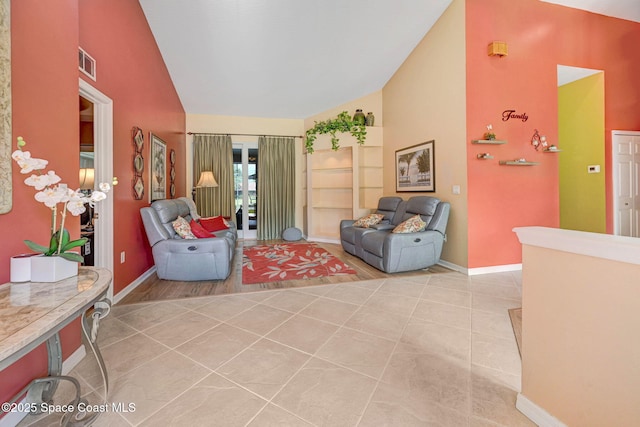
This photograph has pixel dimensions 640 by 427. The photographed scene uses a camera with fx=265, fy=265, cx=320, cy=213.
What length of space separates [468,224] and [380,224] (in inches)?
58.7

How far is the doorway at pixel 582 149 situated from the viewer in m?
4.06

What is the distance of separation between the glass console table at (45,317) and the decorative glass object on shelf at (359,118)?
4.93 metres

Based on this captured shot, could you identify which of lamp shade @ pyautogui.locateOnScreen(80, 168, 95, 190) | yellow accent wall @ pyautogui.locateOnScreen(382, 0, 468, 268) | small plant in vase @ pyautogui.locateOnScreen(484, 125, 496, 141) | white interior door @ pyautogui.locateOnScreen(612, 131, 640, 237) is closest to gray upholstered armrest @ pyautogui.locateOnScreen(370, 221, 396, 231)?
yellow accent wall @ pyautogui.locateOnScreen(382, 0, 468, 268)

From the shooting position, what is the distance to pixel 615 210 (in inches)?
159

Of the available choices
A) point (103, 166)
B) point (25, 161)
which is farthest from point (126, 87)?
point (25, 161)

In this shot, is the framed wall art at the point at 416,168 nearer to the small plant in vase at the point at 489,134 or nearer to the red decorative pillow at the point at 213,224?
the small plant in vase at the point at 489,134

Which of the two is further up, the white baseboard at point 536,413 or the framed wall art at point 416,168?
the framed wall art at point 416,168

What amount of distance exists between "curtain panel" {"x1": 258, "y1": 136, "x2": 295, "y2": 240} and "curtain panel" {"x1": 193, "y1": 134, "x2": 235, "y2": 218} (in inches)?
27.0

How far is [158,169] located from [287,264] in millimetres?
2394

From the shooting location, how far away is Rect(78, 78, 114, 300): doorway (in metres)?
2.52

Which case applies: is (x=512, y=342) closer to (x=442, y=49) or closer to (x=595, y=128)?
(x=442, y=49)

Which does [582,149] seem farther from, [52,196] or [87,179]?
[87,179]

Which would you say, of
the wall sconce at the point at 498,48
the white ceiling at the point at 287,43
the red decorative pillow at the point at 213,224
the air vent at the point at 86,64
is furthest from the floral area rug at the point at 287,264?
the wall sconce at the point at 498,48

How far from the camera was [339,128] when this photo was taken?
5.46 metres
